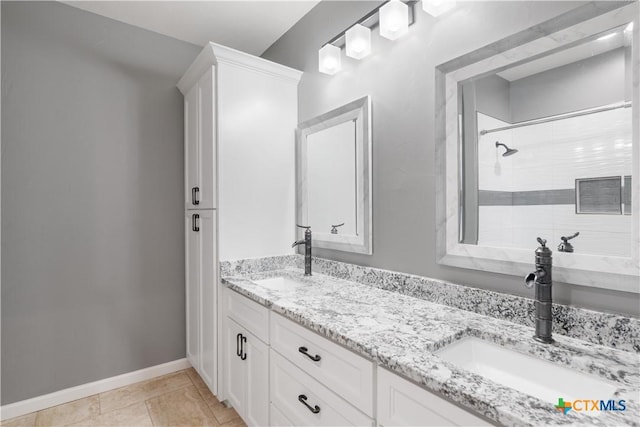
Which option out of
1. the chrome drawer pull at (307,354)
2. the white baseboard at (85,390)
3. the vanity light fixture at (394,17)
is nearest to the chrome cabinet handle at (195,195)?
the white baseboard at (85,390)

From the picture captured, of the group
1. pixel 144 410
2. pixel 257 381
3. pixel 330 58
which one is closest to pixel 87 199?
pixel 144 410

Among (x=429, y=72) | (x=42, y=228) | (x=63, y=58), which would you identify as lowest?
(x=42, y=228)

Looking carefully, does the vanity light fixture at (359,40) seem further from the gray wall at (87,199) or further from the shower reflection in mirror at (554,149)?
the gray wall at (87,199)

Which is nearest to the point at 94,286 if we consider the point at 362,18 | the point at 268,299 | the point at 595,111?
the point at 268,299

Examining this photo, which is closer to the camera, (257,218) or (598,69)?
(598,69)

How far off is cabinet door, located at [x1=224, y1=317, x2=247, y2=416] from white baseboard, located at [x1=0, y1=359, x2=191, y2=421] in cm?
80

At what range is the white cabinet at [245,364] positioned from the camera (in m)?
1.54

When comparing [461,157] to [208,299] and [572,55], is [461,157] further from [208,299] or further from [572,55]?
[208,299]

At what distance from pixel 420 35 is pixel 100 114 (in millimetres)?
2130

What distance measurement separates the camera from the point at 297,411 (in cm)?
129

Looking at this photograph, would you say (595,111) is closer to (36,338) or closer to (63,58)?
(63,58)

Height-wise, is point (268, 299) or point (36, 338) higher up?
point (268, 299)

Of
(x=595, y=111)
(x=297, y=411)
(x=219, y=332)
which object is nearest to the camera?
(x=595, y=111)

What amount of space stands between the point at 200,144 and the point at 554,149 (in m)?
1.95
